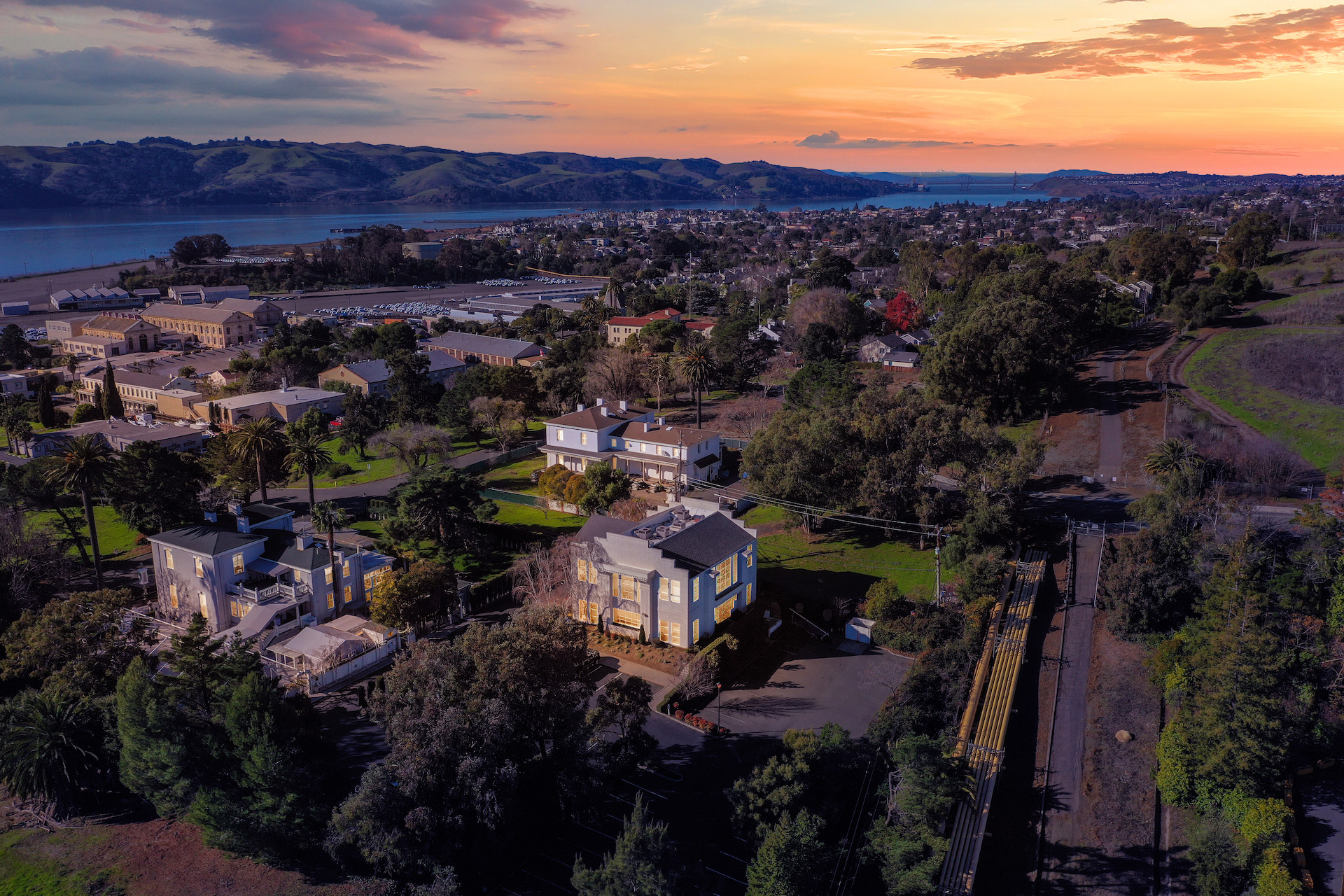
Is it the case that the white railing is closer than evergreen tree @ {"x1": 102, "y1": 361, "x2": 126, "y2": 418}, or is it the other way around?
the white railing

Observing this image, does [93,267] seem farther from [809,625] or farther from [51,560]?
[809,625]

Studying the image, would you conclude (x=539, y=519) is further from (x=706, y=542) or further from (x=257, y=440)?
(x=706, y=542)

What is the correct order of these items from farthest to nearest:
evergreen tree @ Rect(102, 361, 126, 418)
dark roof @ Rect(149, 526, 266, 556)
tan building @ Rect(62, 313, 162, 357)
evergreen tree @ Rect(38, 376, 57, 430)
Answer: tan building @ Rect(62, 313, 162, 357)
evergreen tree @ Rect(102, 361, 126, 418)
evergreen tree @ Rect(38, 376, 57, 430)
dark roof @ Rect(149, 526, 266, 556)

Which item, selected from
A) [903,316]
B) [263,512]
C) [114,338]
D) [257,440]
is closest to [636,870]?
[263,512]

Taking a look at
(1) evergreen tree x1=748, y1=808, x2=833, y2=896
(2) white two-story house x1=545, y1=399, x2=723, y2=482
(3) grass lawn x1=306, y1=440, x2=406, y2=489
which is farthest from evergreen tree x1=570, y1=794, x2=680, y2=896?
(3) grass lawn x1=306, y1=440, x2=406, y2=489

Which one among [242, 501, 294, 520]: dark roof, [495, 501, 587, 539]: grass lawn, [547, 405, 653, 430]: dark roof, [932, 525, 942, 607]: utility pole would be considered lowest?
[495, 501, 587, 539]: grass lawn

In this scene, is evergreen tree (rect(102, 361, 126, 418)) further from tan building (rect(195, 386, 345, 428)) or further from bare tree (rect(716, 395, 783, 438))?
bare tree (rect(716, 395, 783, 438))

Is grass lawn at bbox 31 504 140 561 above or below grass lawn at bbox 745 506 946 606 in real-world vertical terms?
below
